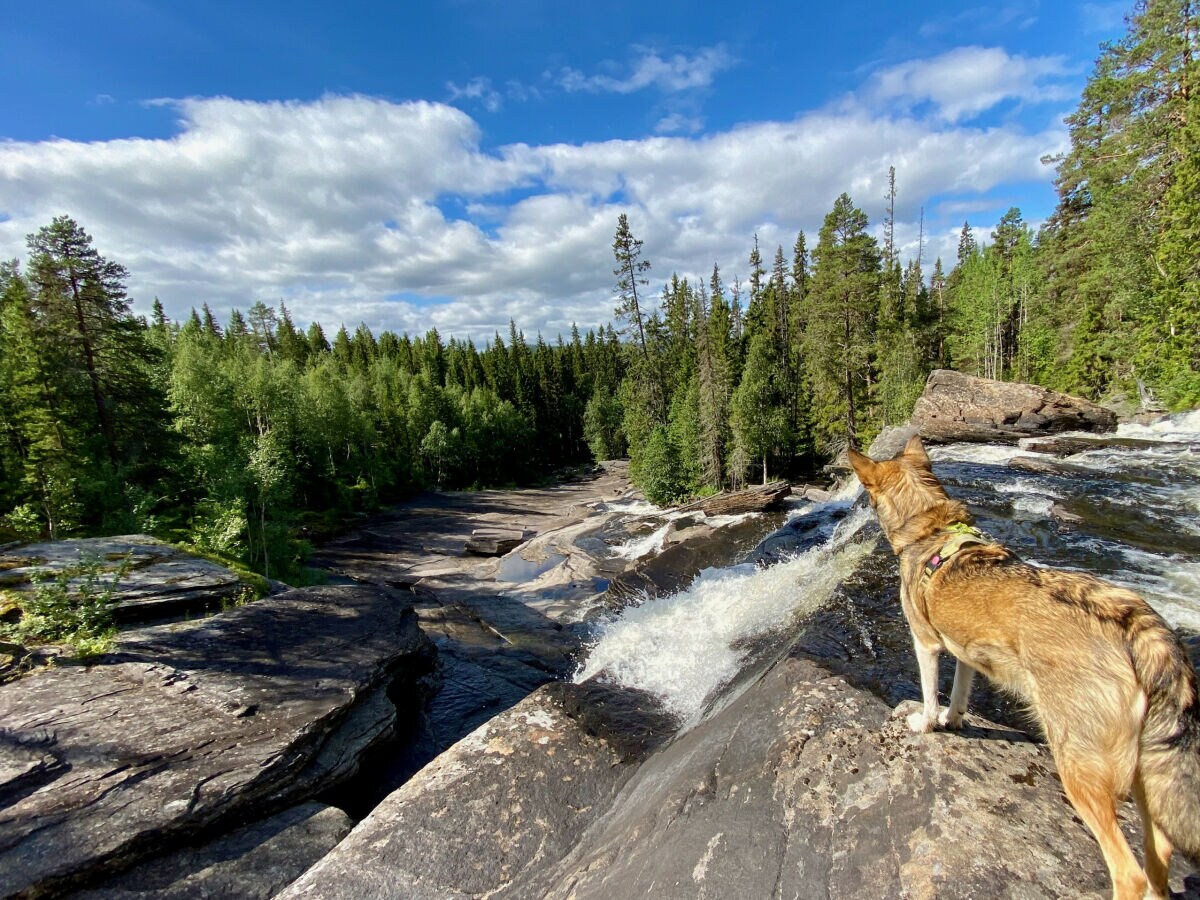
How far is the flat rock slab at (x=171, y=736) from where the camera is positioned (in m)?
5.97

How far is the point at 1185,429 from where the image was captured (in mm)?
19922

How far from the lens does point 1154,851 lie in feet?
6.72

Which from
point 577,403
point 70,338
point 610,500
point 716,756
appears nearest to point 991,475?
point 716,756

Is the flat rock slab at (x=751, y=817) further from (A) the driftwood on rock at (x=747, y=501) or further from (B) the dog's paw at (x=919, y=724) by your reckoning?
(A) the driftwood on rock at (x=747, y=501)

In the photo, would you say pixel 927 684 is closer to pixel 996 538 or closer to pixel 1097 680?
pixel 1097 680

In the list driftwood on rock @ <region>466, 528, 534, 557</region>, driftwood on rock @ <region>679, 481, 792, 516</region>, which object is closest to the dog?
driftwood on rock @ <region>679, 481, 792, 516</region>

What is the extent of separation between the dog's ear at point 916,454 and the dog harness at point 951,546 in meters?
0.89

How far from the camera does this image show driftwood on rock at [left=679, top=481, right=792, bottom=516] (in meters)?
24.1

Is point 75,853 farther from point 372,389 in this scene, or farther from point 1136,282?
point 372,389

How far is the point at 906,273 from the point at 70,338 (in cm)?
7955

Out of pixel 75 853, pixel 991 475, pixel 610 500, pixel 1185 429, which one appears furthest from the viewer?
pixel 610 500

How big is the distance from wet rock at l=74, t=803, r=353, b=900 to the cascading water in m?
4.47

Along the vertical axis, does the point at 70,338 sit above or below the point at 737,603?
above

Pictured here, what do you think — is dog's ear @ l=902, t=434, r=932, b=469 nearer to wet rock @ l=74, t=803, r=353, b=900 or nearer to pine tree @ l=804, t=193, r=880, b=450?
wet rock @ l=74, t=803, r=353, b=900
